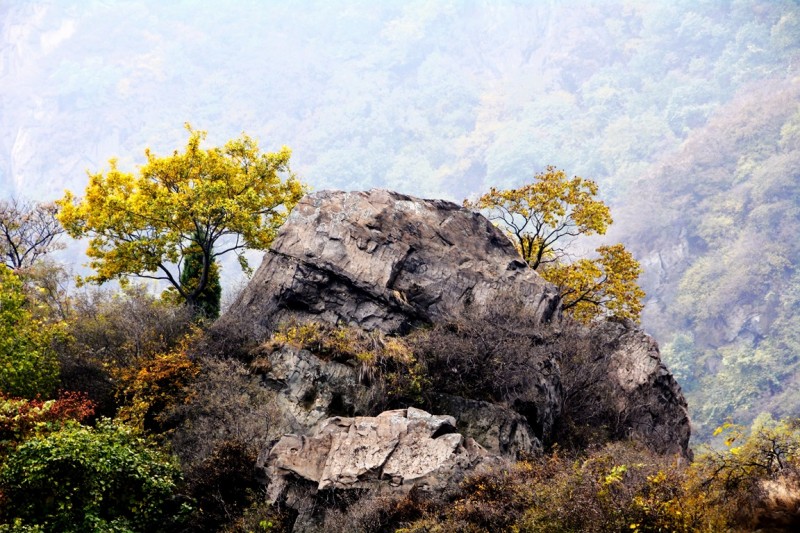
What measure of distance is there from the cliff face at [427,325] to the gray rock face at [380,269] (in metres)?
0.03

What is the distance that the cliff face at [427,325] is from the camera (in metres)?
21.1

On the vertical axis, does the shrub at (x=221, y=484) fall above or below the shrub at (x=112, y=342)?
below

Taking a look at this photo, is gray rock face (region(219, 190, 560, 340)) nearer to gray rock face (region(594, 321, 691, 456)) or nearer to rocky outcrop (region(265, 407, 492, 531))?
gray rock face (region(594, 321, 691, 456))

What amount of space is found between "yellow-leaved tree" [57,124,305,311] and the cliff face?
3210 millimetres

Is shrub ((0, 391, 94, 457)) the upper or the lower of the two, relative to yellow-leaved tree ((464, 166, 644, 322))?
lower

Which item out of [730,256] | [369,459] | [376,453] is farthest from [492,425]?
[730,256]

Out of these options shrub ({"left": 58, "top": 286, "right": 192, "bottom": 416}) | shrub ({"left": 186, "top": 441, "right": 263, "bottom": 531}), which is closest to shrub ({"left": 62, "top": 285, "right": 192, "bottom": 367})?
shrub ({"left": 58, "top": 286, "right": 192, "bottom": 416})

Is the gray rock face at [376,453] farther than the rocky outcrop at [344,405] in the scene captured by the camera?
No

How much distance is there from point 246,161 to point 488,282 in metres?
10.8

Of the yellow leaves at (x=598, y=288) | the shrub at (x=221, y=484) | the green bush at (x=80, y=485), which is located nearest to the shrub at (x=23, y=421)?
the green bush at (x=80, y=485)

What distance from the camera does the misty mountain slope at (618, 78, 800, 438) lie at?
111 meters

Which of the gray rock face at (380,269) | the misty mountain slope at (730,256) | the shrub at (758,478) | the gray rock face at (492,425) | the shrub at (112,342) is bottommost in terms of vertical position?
the shrub at (758,478)

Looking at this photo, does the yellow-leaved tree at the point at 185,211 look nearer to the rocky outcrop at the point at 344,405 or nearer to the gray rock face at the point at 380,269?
the gray rock face at the point at 380,269

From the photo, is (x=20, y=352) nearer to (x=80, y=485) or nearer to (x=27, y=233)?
(x=80, y=485)
